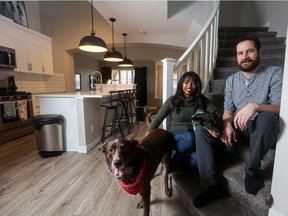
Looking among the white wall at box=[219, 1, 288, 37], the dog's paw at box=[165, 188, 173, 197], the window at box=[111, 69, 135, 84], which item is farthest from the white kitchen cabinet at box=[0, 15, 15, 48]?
the window at box=[111, 69, 135, 84]

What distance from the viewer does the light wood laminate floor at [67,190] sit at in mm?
1551

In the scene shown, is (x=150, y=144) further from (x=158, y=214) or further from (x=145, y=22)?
(x=145, y=22)

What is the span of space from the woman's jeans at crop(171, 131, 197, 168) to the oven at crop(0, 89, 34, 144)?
3.33 metres

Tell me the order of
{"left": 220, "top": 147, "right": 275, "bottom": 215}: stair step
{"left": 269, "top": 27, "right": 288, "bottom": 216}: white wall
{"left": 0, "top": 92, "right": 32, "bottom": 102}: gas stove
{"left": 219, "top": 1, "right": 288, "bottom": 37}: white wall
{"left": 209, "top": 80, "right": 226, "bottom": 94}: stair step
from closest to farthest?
{"left": 269, "top": 27, "right": 288, "bottom": 216}: white wall < {"left": 220, "top": 147, "right": 275, "bottom": 215}: stair step < {"left": 209, "top": 80, "right": 226, "bottom": 94}: stair step < {"left": 0, "top": 92, "right": 32, "bottom": 102}: gas stove < {"left": 219, "top": 1, "right": 288, "bottom": 37}: white wall

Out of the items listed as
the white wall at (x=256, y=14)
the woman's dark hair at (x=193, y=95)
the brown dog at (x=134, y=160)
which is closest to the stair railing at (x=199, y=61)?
the woman's dark hair at (x=193, y=95)

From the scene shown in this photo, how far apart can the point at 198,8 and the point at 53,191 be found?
4069 mm

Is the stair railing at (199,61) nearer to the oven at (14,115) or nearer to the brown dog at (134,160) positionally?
the brown dog at (134,160)

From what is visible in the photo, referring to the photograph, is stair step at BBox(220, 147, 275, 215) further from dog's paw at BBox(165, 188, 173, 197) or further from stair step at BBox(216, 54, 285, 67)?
stair step at BBox(216, 54, 285, 67)

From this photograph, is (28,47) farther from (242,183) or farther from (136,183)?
(242,183)

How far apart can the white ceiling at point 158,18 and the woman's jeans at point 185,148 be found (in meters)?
2.29

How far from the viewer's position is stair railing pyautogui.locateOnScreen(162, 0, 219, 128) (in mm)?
2068

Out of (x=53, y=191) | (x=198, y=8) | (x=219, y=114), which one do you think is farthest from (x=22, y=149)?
(x=198, y=8)

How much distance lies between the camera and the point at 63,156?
2715mm

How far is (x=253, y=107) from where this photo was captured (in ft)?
3.63
